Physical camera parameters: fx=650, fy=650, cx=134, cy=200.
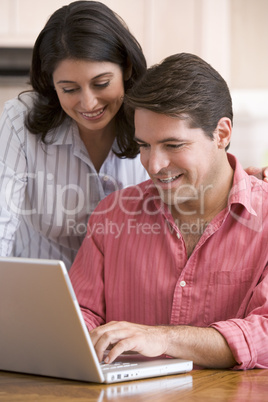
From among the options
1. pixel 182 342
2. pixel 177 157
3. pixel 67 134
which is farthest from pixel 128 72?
pixel 182 342

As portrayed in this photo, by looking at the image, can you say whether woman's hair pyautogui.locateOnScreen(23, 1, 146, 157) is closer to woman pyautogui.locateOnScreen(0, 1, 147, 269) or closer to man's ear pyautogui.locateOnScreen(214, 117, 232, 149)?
woman pyautogui.locateOnScreen(0, 1, 147, 269)

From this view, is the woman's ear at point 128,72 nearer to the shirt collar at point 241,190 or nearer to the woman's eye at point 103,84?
the woman's eye at point 103,84

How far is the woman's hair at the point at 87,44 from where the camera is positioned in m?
1.75

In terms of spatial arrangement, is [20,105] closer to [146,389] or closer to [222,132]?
[222,132]

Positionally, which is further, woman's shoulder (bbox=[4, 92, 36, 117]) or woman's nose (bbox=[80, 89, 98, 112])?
woman's shoulder (bbox=[4, 92, 36, 117])

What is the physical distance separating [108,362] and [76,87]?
0.85 metres

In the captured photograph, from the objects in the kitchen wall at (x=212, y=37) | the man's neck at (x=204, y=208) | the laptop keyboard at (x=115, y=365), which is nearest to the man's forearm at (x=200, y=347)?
the laptop keyboard at (x=115, y=365)

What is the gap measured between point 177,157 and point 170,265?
27cm

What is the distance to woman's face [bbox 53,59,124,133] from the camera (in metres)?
1.75

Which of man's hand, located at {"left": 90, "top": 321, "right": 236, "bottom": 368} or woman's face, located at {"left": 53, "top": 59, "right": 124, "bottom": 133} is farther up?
woman's face, located at {"left": 53, "top": 59, "right": 124, "bottom": 133}

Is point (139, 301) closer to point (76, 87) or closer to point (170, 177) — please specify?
point (170, 177)

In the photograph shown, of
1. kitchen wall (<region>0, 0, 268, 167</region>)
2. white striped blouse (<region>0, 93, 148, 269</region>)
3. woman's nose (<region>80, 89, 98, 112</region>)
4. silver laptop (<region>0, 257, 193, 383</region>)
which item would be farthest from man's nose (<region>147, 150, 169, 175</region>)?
kitchen wall (<region>0, 0, 268, 167</region>)

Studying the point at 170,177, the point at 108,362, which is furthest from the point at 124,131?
the point at 108,362

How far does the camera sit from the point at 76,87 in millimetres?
1795
